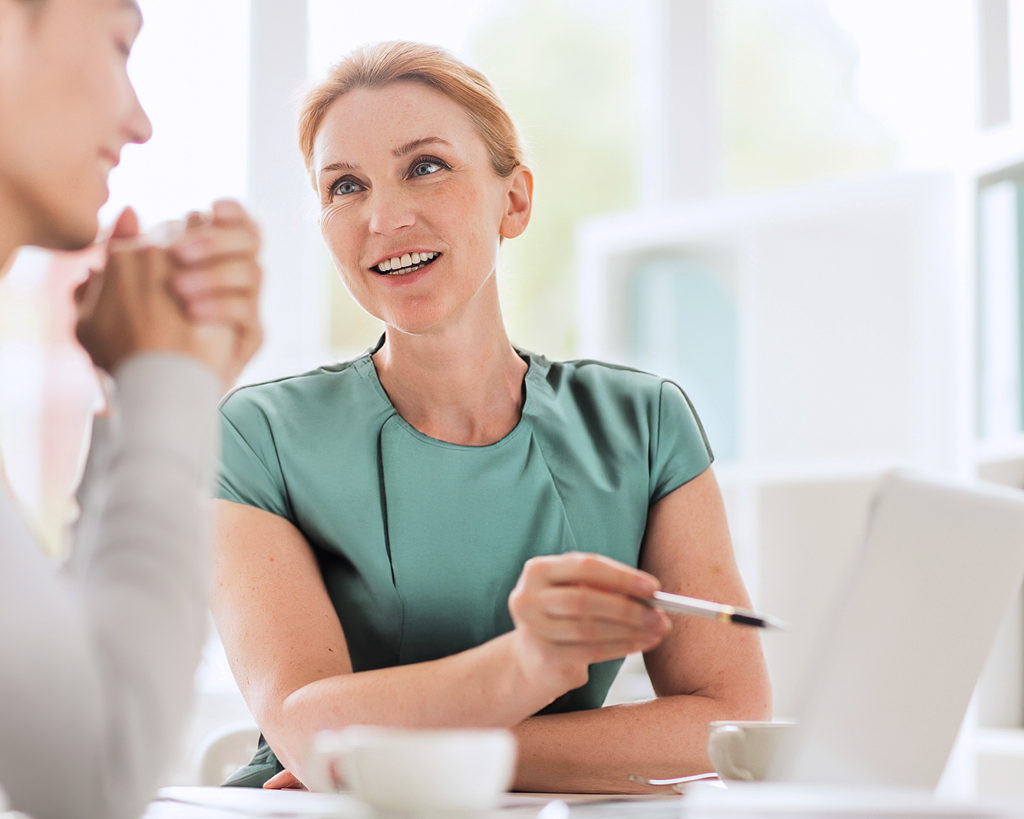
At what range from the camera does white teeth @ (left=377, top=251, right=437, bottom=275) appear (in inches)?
63.3

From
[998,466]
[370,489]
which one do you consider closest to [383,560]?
[370,489]

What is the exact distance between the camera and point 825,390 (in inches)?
117

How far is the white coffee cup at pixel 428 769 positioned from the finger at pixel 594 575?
201mm

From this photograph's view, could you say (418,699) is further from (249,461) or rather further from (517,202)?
(517,202)

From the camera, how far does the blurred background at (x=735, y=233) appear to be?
2.67m

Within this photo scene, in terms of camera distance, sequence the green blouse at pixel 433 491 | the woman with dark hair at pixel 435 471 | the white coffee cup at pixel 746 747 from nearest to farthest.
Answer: the white coffee cup at pixel 746 747, the woman with dark hair at pixel 435 471, the green blouse at pixel 433 491

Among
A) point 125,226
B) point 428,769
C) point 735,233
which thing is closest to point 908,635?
point 428,769

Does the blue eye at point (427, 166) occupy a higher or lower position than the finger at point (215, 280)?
higher

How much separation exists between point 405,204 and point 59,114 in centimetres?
82

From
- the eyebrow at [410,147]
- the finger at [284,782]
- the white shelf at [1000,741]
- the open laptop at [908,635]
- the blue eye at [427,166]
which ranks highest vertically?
the eyebrow at [410,147]

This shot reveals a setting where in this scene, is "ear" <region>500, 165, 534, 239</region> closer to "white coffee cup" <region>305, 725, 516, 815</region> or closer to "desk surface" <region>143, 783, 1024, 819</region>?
"desk surface" <region>143, 783, 1024, 819</region>

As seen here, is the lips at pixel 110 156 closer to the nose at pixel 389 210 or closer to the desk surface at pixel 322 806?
the desk surface at pixel 322 806

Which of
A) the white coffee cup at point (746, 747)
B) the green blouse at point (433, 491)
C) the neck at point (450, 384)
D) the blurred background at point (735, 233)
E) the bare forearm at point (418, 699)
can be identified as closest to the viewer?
the white coffee cup at point (746, 747)

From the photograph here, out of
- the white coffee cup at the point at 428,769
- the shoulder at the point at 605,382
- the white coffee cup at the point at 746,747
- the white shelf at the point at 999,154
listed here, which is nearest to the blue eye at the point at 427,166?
the shoulder at the point at 605,382
